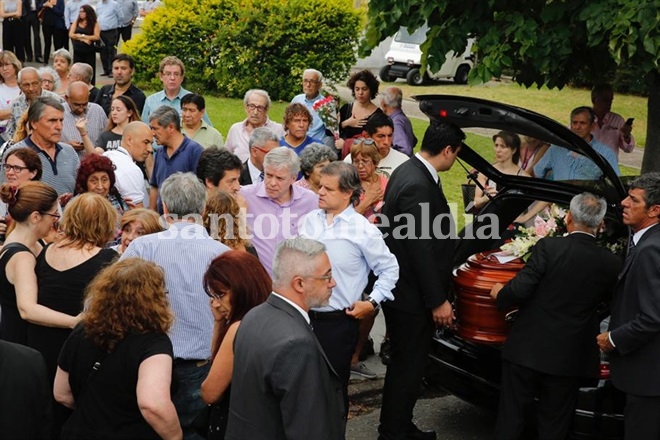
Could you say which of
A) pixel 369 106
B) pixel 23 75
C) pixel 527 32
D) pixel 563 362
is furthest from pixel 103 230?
pixel 369 106

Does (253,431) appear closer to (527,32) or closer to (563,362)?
(563,362)

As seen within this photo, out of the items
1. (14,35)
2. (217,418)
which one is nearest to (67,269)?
(217,418)

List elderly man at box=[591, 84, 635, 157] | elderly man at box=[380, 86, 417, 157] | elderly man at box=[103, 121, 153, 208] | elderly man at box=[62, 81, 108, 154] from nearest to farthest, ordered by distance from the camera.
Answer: elderly man at box=[103, 121, 153, 208]
elderly man at box=[62, 81, 108, 154]
elderly man at box=[591, 84, 635, 157]
elderly man at box=[380, 86, 417, 157]

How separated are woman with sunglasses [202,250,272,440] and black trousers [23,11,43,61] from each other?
1681 cm

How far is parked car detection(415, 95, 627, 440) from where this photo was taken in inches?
239

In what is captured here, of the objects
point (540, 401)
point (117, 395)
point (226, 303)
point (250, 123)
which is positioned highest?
point (250, 123)

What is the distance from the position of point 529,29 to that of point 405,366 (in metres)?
3.02

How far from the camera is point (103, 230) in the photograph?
18.8ft

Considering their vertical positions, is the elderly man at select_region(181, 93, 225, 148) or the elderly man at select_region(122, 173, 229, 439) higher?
the elderly man at select_region(181, 93, 225, 148)

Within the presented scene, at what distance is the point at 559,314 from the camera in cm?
602

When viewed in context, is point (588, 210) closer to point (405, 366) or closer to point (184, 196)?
point (405, 366)

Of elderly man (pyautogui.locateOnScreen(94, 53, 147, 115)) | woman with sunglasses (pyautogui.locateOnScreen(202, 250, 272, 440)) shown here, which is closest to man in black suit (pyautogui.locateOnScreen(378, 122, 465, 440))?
woman with sunglasses (pyautogui.locateOnScreen(202, 250, 272, 440))

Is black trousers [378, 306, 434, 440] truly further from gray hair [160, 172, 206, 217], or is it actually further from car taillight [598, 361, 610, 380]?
gray hair [160, 172, 206, 217]

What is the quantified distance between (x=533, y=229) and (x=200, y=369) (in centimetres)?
268
